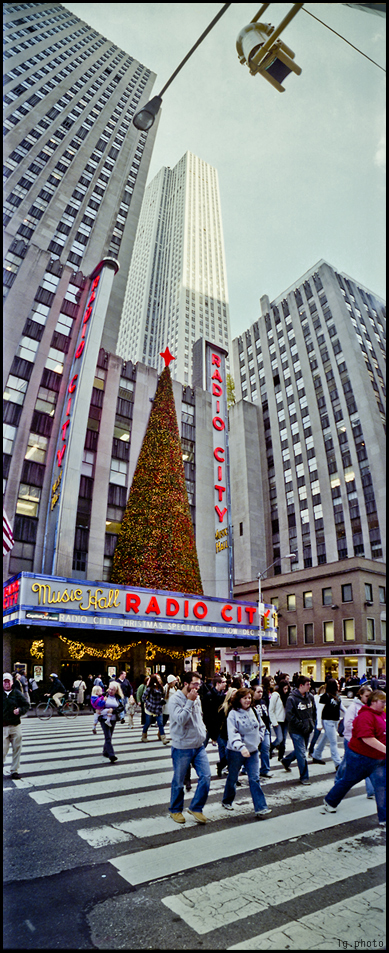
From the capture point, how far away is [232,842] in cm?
589

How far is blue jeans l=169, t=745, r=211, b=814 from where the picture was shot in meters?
6.84

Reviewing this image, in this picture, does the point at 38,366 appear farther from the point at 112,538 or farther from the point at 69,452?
the point at 112,538

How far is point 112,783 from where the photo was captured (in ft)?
29.0

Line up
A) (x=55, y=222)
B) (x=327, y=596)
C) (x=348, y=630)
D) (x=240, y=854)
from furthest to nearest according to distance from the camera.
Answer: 1. (x=55, y=222)
2. (x=327, y=596)
3. (x=348, y=630)
4. (x=240, y=854)

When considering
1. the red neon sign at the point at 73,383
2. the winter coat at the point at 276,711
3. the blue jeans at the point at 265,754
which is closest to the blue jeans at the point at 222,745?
the blue jeans at the point at 265,754

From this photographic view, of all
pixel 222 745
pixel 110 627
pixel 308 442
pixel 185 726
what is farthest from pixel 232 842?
pixel 308 442

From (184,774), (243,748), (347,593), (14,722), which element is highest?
(347,593)

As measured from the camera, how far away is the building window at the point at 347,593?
47409 millimetres

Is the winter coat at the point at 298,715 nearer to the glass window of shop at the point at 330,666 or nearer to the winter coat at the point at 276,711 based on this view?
the winter coat at the point at 276,711

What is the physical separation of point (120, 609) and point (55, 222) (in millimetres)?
48597

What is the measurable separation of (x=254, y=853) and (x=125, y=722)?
54.2 feet

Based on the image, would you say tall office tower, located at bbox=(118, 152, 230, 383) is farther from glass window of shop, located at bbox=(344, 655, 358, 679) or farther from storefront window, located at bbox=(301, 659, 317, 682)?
glass window of shop, located at bbox=(344, 655, 358, 679)

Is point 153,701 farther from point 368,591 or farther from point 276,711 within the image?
point 368,591

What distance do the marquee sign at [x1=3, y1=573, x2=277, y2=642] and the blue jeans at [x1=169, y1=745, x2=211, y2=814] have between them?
61.1 ft
